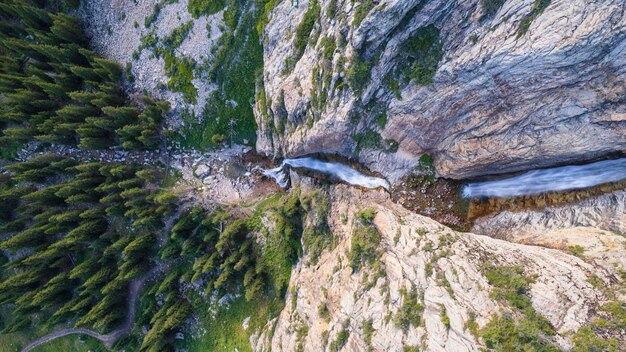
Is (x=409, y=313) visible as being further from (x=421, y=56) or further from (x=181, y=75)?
(x=181, y=75)

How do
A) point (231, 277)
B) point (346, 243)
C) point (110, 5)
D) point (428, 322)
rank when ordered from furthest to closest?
point (110, 5) → point (231, 277) → point (346, 243) → point (428, 322)

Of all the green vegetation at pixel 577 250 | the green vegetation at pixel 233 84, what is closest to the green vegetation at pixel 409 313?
the green vegetation at pixel 577 250

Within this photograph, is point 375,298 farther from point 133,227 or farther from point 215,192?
point 133,227

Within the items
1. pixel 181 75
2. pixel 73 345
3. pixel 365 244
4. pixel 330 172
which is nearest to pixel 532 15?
A: pixel 365 244

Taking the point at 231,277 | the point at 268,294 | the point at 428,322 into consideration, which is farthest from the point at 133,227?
the point at 428,322

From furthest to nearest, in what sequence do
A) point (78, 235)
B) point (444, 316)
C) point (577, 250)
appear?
point (78, 235)
point (577, 250)
point (444, 316)

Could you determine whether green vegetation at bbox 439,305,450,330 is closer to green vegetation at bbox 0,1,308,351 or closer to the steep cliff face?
the steep cliff face

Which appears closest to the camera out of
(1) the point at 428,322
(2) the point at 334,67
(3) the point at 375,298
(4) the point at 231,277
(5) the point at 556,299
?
(5) the point at 556,299
